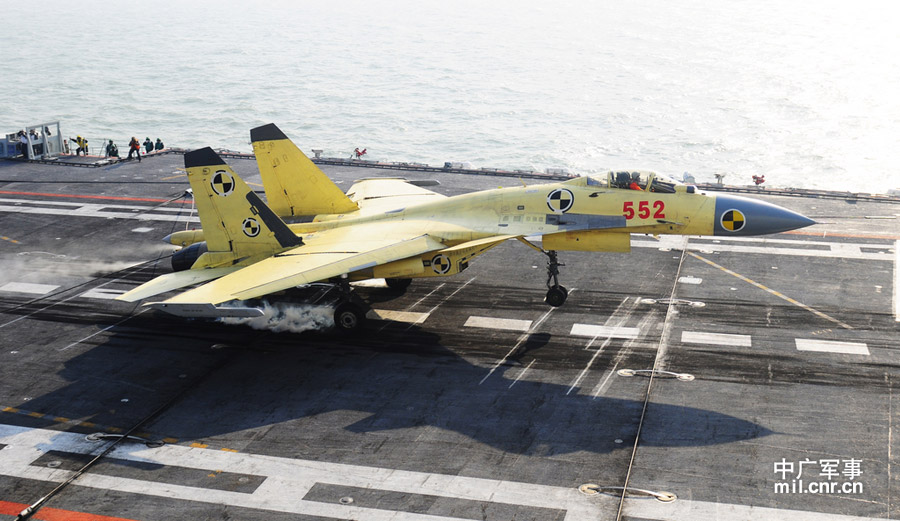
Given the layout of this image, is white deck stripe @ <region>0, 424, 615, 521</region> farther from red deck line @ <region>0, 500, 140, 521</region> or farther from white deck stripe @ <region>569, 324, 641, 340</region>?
white deck stripe @ <region>569, 324, 641, 340</region>

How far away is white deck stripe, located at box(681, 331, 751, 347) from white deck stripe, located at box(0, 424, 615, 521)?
9.51m

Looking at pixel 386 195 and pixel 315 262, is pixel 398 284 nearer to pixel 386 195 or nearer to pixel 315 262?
pixel 386 195

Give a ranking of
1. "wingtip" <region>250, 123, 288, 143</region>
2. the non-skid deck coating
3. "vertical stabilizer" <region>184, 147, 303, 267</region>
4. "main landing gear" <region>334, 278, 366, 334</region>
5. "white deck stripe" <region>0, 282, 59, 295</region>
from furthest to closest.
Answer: "white deck stripe" <region>0, 282, 59, 295</region> < "wingtip" <region>250, 123, 288, 143</region> < "vertical stabilizer" <region>184, 147, 303, 267</region> < "main landing gear" <region>334, 278, 366, 334</region> < the non-skid deck coating

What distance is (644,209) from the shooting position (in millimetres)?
25594

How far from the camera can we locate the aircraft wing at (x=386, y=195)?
30.6 m

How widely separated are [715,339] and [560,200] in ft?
21.6

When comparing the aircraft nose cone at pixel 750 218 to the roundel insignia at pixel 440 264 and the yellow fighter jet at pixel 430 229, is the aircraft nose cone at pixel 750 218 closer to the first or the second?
the yellow fighter jet at pixel 430 229

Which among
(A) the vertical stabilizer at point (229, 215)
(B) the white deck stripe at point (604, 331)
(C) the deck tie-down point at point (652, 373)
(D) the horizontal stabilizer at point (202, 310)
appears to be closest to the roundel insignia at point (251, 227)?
(A) the vertical stabilizer at point (229, 215)

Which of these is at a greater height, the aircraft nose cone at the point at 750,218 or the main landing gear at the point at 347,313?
the aircraft nose cone at the point at 750,218

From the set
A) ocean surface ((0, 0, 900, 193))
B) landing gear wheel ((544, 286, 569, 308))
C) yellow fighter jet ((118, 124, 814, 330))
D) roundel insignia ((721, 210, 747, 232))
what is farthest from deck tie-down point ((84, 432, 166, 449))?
ocean surface ((0, 0, 900, 193))

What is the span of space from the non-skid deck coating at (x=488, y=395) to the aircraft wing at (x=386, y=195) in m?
3.19

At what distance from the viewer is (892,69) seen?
126000mm

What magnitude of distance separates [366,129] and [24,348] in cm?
6563

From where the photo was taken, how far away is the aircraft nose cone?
24984 millimetres
